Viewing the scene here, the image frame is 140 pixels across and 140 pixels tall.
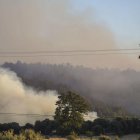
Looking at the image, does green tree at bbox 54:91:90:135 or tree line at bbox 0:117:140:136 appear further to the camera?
tree line at bbox 0:117:140:136

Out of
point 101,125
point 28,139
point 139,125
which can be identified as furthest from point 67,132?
point 28,139

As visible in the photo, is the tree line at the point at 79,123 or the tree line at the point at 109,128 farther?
the tree line at the point at 109,128

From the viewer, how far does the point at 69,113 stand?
156m

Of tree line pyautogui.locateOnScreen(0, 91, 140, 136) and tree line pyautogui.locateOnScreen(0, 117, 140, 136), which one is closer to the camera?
tree line pyautogui.locateOnScreen(0, 91, 140, 136)

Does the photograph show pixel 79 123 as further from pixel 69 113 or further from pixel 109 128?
pixel 109 128

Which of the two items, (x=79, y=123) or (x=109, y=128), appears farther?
(x=109, y=128)

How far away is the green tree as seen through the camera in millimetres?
154125

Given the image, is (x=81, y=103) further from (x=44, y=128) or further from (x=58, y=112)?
(x=44, y=128)

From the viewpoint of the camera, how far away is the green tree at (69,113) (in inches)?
6068

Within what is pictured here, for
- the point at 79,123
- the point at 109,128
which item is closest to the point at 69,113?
the point at 79,123

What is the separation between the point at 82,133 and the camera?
163 m

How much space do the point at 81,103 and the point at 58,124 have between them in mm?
11665

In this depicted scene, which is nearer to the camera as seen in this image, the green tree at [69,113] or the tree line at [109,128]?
the green tree at [69,113]

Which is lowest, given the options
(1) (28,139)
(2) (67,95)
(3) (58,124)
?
(1) (28,139)
